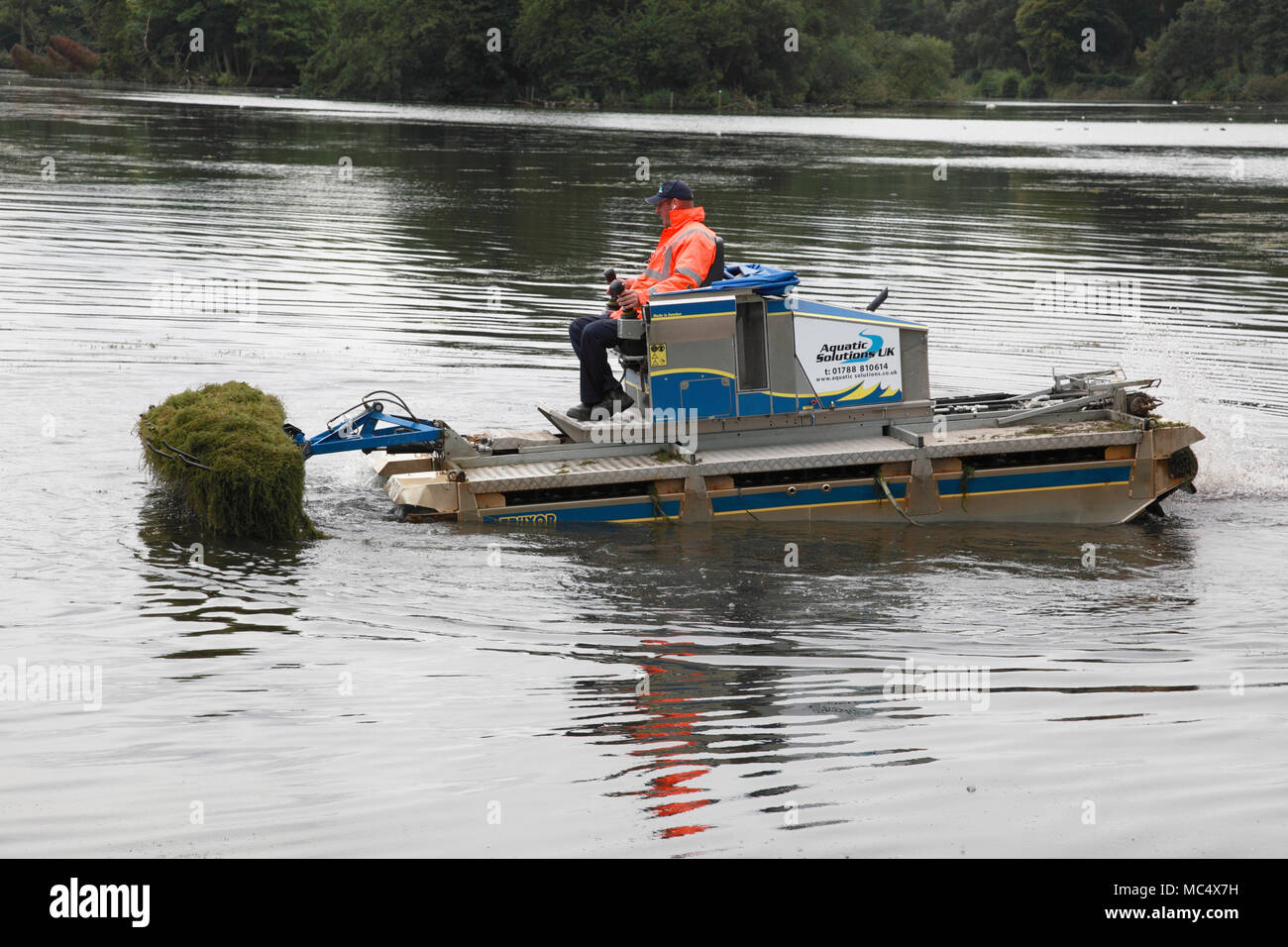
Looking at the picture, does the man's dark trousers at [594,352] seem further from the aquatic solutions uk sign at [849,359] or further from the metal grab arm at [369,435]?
the aquatic solutions uk sign at [849,359]

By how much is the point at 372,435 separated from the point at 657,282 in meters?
2.44

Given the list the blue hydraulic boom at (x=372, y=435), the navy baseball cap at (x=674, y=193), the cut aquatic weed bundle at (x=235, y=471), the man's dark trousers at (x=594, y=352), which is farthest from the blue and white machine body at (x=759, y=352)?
the cut aquatic weed bundle at (x=235, y=471)

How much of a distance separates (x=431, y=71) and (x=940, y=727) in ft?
271

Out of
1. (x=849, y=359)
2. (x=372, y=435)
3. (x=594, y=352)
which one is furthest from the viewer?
(x=849, y=359)

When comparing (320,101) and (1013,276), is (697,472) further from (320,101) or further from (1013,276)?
(320,101)

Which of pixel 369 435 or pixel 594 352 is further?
pixel 594 352

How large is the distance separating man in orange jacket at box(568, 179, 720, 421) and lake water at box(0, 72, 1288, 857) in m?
1.22

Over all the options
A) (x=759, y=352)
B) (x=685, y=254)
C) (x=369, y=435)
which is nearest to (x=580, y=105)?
(x=685, y=254)

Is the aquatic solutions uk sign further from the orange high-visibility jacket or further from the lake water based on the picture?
the lake water

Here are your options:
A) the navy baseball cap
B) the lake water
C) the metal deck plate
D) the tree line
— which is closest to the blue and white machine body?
the metal deck plate

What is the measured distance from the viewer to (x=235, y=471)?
9.74 m

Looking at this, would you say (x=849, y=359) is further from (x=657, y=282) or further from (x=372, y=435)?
(x=372, y=435)

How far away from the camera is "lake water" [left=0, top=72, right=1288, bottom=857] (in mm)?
6172
